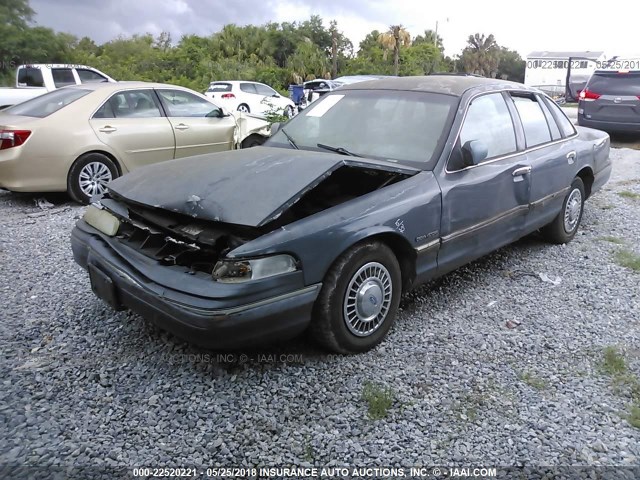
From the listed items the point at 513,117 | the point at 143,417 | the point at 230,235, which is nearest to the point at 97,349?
the point at 143,417

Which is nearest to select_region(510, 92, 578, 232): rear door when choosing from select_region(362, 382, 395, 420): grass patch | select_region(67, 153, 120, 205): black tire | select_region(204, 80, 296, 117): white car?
select_region(362, 382, 395, 420): grass patch

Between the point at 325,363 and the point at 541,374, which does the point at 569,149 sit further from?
the point at 325,363

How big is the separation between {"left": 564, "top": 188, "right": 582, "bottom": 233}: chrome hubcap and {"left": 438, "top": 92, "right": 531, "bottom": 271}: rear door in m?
1.01

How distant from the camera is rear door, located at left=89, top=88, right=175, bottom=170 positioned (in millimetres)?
6402

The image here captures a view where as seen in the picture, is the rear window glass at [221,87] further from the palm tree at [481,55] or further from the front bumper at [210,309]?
the palm tree at [481,55]

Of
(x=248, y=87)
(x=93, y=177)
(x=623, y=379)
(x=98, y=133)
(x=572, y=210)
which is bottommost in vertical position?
(x=623, y=379)

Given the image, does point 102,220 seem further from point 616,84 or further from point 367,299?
point 616,84

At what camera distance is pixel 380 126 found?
12.8ft

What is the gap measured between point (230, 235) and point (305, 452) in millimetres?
1143

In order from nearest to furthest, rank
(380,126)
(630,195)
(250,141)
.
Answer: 1. (380,126)
2. (630,195)
3. (250,141)

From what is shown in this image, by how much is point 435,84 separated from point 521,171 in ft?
3.09

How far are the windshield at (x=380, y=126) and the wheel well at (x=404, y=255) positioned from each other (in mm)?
598

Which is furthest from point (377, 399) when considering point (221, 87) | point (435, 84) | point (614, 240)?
point (221, 87)

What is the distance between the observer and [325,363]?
10.1 feet
